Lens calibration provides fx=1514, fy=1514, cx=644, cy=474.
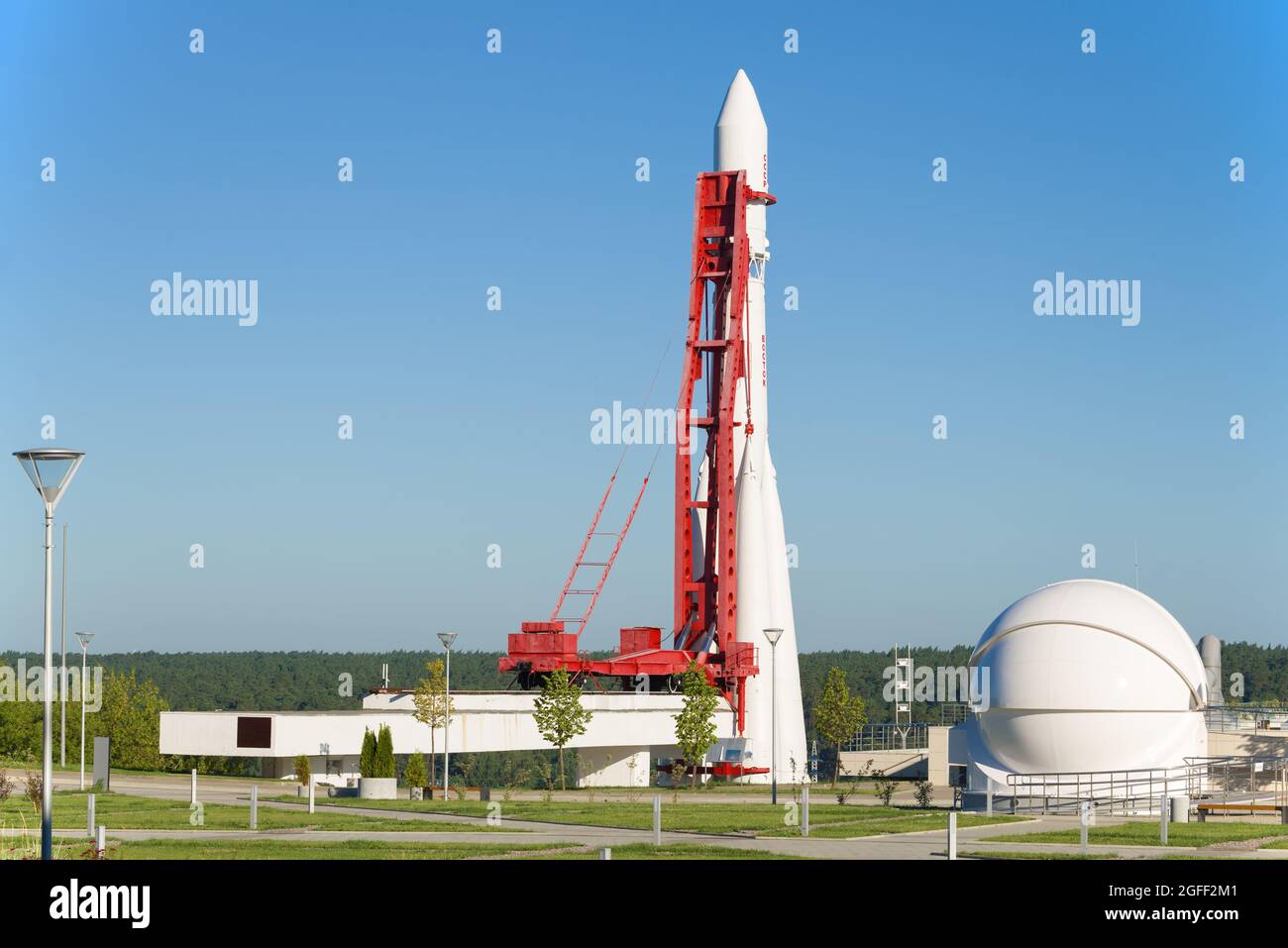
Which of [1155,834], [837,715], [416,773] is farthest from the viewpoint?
[837,715]

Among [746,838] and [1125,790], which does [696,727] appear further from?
[746,838]

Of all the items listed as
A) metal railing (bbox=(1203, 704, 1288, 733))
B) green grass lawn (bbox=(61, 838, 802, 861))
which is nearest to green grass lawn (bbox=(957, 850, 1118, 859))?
green grass lawn (bbox=(61, 838, 802, 861))

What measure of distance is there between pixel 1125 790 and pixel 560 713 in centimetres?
2279

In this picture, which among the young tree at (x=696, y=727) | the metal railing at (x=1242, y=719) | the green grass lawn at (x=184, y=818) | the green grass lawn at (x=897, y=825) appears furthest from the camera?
the young tree at (x=696, y=727)

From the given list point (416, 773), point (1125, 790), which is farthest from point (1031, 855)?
point (416, 773)

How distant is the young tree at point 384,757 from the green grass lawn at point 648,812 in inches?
220

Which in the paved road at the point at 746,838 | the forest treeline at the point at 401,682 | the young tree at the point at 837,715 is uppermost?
the paved road at the point at 746,838

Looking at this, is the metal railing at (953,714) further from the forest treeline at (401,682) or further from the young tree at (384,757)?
the young tree at (384,757)

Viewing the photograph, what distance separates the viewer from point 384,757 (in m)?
50.1

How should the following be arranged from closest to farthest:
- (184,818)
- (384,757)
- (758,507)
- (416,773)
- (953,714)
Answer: (184,818) → (416,773) → (384,757) → (758,507) → (953,714)

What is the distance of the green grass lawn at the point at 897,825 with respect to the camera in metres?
32.5

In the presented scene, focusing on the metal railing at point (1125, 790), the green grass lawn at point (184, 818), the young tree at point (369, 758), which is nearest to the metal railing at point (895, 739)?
the metal railing at point (1125, 790)

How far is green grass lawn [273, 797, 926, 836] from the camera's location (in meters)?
34.8
